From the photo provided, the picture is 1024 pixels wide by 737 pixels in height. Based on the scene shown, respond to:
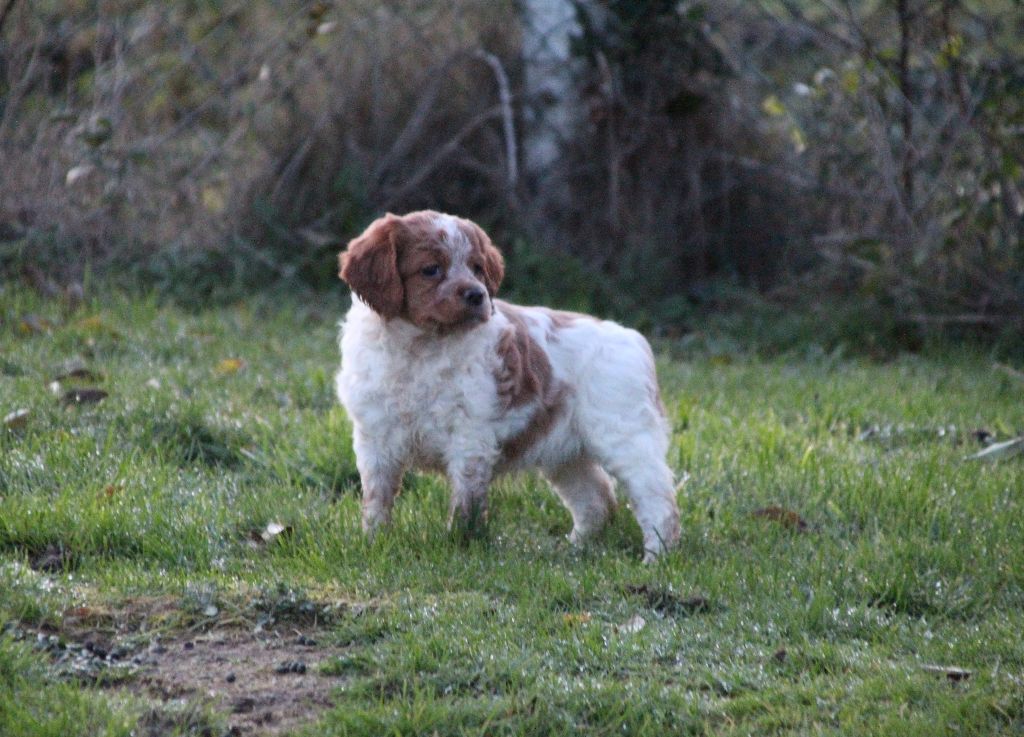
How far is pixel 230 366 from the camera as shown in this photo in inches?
271

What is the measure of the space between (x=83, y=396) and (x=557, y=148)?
15.4 feet

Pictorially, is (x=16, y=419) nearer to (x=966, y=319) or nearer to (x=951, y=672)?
(x=951, y=672)

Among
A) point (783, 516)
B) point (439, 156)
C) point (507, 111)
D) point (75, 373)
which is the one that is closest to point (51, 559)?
point (75, 373)

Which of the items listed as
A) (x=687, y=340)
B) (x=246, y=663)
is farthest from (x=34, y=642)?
(x=687, y=340)

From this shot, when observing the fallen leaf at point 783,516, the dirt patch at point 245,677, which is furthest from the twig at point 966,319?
the dirt patch at point 245,677

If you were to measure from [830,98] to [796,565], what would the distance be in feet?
17.2

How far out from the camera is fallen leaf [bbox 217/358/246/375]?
22.4 feet

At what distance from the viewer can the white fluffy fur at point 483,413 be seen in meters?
4.76

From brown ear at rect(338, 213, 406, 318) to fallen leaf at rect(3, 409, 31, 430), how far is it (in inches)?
64.4

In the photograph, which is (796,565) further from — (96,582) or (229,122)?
(229,122)

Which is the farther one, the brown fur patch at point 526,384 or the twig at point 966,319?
the twig at point 966,319

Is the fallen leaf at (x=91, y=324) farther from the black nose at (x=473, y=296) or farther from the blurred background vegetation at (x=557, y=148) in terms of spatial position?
the black nose at (x=473, y=296)

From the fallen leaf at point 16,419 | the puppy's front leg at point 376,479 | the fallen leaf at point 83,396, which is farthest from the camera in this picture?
the fallen leaf at point 83,396

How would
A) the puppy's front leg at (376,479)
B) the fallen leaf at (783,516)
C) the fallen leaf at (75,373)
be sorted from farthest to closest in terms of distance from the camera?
the fallen leaf at (75,373) < the fallen leaf at (783,516) < the puppy's front leg at (376,479)
